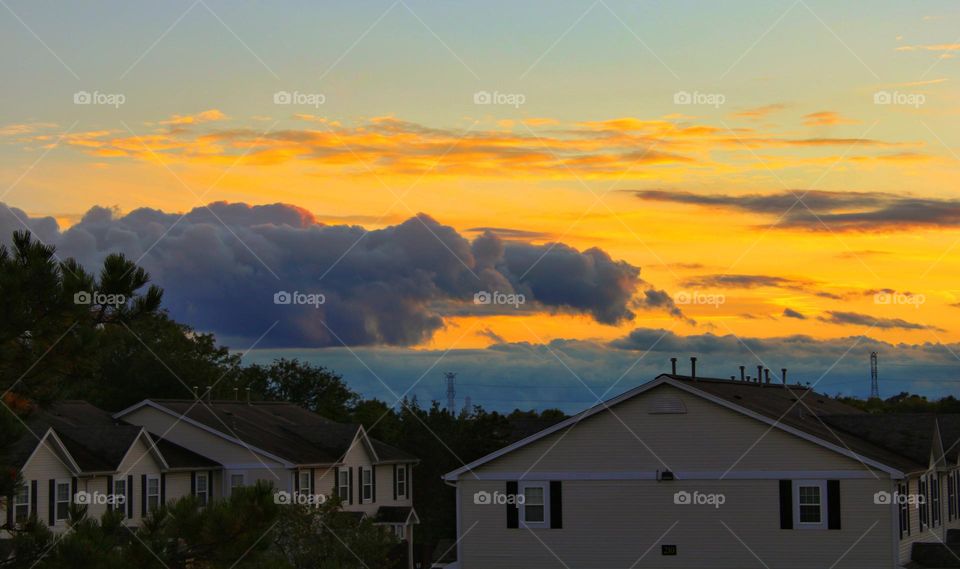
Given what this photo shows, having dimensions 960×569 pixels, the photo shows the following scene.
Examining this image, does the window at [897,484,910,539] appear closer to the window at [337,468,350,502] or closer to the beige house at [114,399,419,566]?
the beige house at [114,399,419,566]

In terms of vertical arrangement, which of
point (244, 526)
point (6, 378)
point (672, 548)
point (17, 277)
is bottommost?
point (672, 548)

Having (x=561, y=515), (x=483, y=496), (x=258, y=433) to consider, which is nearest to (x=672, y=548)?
(x=561, y=515)

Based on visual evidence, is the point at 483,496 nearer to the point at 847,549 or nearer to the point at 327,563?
the point at 327,563

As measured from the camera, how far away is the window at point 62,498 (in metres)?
46.1

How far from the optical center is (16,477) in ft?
68.0

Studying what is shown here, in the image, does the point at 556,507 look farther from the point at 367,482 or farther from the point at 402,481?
the point at 402,481

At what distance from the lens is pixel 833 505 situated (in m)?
41.0

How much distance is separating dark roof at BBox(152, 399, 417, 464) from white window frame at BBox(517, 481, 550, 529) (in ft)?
54.4

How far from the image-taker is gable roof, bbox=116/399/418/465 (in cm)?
5834

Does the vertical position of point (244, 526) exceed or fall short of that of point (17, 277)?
it falls short

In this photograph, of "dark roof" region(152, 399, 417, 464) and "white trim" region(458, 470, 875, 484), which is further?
"dark roof" region(152, 399, 417, 464)

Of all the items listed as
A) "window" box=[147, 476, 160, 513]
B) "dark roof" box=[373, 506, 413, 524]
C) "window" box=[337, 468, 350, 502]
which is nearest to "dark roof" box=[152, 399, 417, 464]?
"window" box=[337, 468, 350, 502]

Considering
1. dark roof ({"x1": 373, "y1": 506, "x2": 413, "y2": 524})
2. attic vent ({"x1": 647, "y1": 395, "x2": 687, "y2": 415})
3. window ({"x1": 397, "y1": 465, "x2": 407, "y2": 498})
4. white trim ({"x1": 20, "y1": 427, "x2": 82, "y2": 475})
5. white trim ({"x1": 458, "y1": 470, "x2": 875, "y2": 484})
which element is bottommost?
dark roof ({"x1": 373, "y1": 506, "x2": 413, "y2": 524})

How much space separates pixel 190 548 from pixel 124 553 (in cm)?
102
